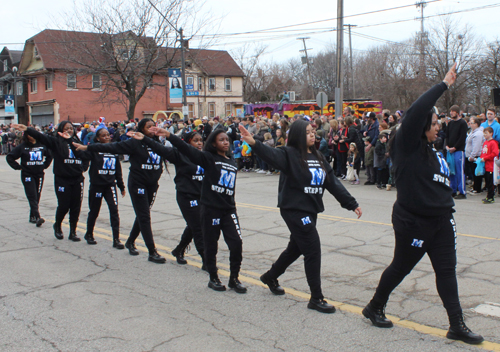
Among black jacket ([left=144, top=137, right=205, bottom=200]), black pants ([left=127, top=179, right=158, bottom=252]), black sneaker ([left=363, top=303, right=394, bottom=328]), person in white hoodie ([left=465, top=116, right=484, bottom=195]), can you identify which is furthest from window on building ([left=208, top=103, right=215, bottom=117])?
black sneaker ([left=363, top=303, right=394, bottom=328])

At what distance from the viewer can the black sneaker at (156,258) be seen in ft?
21.3

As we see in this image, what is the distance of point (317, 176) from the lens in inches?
182

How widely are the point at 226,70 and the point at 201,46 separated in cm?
2056

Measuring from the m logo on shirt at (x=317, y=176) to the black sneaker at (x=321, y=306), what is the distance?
105 cm

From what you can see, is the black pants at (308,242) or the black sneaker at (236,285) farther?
the black sneaker at (236,285)

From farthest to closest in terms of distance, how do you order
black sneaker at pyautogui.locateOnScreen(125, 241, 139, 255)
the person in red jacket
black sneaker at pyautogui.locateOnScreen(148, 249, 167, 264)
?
the person in red jacket → black sneaker at pyautogui.locateOnScreen(125, 241, 139, 255) → black sneaker at pyautogui.locateOnScreen(148, 249, 167, 264)

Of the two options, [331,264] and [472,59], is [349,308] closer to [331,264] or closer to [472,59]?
[331,264]

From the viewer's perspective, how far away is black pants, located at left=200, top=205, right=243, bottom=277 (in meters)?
5.15

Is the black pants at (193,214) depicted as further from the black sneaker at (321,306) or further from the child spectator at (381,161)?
the child spectator at (381,161)

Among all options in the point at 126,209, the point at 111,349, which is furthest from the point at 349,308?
the point at 126,209

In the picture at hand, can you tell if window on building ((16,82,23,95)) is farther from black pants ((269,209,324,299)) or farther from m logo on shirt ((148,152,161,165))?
black pants ((269,209,324,299))

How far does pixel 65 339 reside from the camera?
4.13 m

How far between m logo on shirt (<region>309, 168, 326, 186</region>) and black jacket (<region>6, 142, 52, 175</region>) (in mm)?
6614

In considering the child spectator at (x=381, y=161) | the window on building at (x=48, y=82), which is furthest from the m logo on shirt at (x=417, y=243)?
the window on building at (x=48, y=82)
